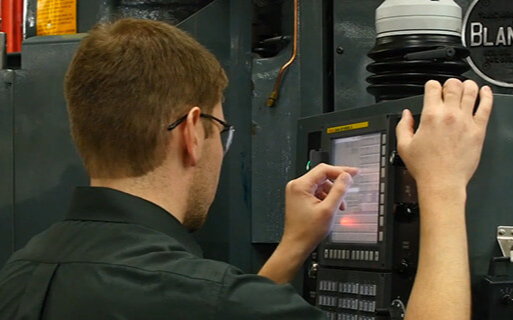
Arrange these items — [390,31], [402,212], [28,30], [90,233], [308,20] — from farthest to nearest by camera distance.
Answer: [28,30] < [308,20] < [390,31] < [402,212] < [90,233]

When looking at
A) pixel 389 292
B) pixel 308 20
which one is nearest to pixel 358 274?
pixel 389 292

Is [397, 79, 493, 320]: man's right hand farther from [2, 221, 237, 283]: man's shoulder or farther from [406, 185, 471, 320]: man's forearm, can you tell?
[2, 221, 237, 283]: man's shoulder

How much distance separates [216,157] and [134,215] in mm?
247

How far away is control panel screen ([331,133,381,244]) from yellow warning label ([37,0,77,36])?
1.28m

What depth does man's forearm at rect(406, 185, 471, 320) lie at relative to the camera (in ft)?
5.15

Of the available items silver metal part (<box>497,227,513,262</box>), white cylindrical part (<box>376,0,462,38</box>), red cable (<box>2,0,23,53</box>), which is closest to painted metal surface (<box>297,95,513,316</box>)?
silver metal part (<box>497,227,513,262</box>)

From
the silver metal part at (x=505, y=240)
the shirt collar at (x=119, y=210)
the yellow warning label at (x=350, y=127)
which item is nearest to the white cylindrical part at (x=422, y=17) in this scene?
the yellow warning label at (x=350, y=127)

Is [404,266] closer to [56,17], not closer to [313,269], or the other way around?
[313,269]

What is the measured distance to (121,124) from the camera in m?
1.54

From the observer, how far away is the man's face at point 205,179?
1.65 meters

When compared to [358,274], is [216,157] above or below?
above

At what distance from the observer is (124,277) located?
4.62ft

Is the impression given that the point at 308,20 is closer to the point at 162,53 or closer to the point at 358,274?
the point at 358,274

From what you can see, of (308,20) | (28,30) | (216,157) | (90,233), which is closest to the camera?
(90,233)
